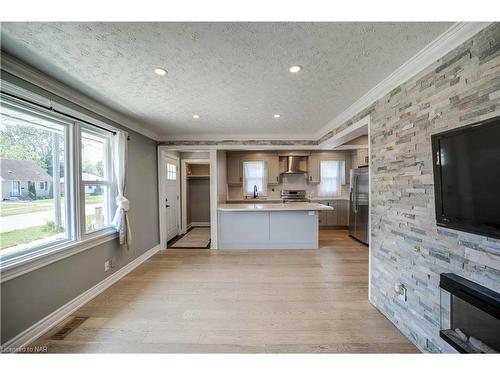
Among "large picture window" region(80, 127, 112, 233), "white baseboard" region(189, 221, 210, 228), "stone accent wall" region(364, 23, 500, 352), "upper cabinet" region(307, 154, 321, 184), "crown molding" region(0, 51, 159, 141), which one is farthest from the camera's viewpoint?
"white baseboard" region(189, 221, 210, 228)

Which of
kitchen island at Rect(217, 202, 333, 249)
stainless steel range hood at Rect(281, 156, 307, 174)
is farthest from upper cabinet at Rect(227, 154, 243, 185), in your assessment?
kitchen island at Rect(217, 202, 333, 249)

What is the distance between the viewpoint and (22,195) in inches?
68.8

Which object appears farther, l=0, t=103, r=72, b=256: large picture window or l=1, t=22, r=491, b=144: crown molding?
l=0, t=103, r=72, b=256: large picture window

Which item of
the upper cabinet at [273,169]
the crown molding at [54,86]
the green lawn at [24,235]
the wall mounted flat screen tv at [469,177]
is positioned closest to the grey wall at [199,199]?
the upper cabinet at [273,169]

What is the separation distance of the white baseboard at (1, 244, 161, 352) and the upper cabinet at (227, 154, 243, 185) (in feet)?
11.5

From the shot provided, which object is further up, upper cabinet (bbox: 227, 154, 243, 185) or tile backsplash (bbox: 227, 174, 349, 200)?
upper cabinet (bbox: 227, 154, 243, 185)

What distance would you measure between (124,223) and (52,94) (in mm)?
1719

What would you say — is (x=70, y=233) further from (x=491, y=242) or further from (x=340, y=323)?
(x=491, y=242)

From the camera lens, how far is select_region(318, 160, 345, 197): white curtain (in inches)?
230

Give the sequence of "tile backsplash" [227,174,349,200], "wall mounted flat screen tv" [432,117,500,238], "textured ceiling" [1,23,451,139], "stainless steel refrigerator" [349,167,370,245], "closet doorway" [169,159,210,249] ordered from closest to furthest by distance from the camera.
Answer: "wall mounted flat screen tv" [432,117,500,238], "textured ceiling" [1,23,451,139], "stainless steel refrigerator" [349,167,370,245], "tile backsplash" [227,174,349,200], "closet doorway" [169,159,210,249]

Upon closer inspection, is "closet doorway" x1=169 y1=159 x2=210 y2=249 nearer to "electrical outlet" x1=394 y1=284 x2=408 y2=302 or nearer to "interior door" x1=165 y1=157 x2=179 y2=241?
"interior door" x1=165 y1=157 x2=179 y2=241
